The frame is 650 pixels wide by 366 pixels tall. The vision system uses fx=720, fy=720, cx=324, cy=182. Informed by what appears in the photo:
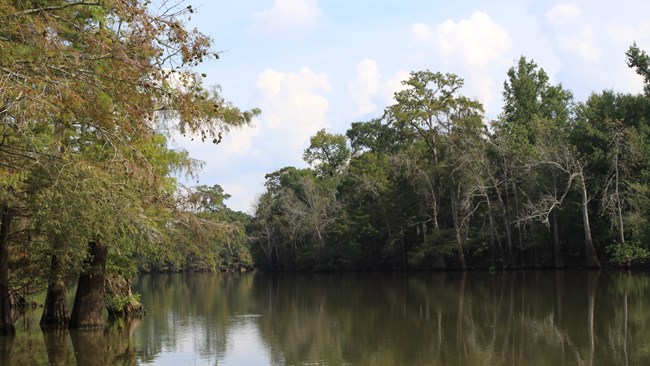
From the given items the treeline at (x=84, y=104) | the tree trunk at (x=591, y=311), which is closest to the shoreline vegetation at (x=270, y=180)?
the treeline at (x=84, y=104)

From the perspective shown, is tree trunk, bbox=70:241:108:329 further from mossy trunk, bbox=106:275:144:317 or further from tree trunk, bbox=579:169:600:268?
tree trunk, bbox=579:169:600:268

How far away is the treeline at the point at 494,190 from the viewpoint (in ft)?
133

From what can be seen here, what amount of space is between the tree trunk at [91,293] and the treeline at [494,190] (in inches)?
1117

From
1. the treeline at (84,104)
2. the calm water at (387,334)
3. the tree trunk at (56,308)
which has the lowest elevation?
the calm water at (387,334)

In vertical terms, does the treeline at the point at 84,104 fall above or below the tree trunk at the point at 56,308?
above

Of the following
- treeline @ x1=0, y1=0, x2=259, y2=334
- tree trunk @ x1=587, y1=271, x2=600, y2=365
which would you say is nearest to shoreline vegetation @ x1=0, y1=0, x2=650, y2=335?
treeline @ x1=0, y1=0, x2=259, y2=334

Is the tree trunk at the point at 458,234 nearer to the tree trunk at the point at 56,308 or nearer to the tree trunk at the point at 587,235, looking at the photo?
the tree trunk at the point at 587,235

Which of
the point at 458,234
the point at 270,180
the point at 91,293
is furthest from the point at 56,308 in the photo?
the point at 270,180

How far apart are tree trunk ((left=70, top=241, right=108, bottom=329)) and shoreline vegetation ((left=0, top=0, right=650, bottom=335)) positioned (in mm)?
48

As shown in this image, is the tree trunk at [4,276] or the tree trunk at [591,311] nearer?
the tree trunk at [591,311]

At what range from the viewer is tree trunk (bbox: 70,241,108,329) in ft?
64.8

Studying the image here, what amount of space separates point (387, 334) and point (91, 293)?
27.9 feet

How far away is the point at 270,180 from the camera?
82.1 meters

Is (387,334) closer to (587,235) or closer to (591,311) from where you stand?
(591,311)
